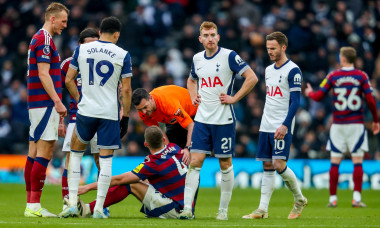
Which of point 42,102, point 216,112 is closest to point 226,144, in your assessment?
point 216,112

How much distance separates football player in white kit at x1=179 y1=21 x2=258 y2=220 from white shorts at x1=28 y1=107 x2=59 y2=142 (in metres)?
1.78

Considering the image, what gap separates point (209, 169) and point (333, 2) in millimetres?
7956

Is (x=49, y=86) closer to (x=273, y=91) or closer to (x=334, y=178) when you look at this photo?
(x=273, y=91)

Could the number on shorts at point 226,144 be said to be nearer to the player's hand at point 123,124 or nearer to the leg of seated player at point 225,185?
the leg of seated player at point 225,185

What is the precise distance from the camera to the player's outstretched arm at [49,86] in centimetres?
905

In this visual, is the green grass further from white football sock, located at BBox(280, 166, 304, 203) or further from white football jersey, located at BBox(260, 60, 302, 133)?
white football jersey, located at BBox(260, 60, 302, 133)

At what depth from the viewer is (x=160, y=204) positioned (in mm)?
9312

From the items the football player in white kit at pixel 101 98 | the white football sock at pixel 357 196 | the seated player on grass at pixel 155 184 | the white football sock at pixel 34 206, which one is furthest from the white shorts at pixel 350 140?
the white football sock at pixel 34 206

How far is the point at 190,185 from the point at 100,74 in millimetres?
1755

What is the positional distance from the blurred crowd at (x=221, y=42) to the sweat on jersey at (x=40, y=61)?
956 centimetres

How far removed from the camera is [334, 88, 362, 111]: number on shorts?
13.0 m

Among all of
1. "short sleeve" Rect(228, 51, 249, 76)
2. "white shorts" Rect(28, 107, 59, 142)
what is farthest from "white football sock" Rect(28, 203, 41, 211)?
"short sleeve" Rect(228, 51, 249, 76)

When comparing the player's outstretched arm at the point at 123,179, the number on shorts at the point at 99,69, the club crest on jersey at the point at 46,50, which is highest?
the club crest on jersey at the point at 46,50

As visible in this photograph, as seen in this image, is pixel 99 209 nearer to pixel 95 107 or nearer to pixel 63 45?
pixel 95 107
